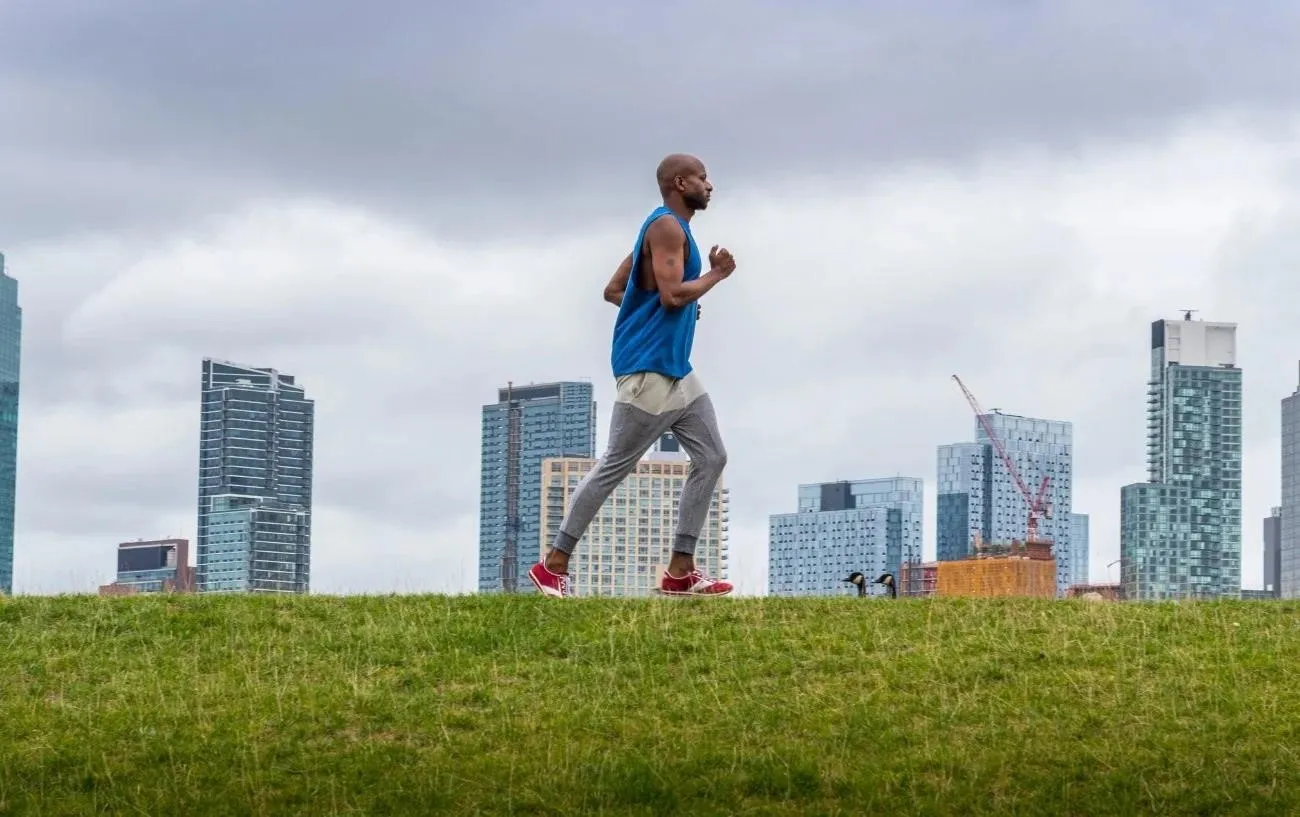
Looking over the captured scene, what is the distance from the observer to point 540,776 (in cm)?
1010

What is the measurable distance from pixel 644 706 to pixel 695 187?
415 centimetres

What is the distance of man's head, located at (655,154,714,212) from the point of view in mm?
14211

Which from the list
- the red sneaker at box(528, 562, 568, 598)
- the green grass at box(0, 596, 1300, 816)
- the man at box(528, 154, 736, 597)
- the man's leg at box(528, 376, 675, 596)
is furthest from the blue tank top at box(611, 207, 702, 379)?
the green grass at box(0, 596, 1300, 816)

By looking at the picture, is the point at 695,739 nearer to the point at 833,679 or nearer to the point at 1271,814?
the point at 833,679

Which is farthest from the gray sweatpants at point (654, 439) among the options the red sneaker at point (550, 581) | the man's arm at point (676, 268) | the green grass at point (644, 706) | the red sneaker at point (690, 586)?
the green grass at point (644, 706)

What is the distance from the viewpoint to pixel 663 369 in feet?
46.0

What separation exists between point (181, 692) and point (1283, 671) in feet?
20.7

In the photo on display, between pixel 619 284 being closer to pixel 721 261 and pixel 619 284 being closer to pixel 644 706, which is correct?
pixel 721 261

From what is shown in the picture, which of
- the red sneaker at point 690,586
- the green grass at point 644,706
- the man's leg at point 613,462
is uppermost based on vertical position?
the man's leg at point 613,462

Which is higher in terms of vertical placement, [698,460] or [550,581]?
[698,460]

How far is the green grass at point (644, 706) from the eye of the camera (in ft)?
32.7

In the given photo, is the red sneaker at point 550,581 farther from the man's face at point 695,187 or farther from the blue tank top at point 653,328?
the man's face at point 695,187

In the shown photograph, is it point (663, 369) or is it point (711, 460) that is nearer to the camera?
point (663, 369)

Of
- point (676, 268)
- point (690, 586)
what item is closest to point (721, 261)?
point (676, 268)
